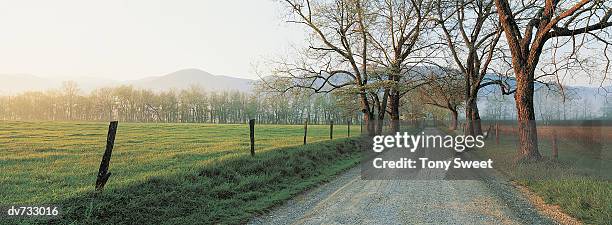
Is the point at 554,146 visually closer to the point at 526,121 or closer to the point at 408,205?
the point at 526,121

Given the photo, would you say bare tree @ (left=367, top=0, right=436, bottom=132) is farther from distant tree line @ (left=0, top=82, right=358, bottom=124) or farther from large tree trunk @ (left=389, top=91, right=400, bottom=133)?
distant tree line @ (left=0, top=82, right=358, bottom=124)

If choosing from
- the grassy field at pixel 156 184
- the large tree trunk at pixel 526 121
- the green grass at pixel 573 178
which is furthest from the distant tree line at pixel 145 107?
the grassy field at pixel 156 184

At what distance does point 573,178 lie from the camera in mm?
10992

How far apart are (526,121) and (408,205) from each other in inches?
367

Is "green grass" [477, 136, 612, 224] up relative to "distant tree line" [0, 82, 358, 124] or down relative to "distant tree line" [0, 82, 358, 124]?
down

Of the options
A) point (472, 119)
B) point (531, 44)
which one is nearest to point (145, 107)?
point (472, 119)

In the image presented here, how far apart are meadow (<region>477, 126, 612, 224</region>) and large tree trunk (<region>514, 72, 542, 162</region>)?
55cm

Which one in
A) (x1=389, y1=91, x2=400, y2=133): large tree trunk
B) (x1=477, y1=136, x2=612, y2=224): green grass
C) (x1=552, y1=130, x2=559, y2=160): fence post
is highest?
(x1=389, y1=91, x2=400, y2=133): large tree trunk

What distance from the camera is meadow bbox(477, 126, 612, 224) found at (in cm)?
790

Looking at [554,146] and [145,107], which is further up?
[145,107]

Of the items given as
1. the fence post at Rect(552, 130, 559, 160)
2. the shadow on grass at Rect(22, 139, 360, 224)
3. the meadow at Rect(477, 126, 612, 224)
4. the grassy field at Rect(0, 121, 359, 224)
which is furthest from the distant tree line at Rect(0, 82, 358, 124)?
the shadow on grass at Rect(22, 139, 360, 224)

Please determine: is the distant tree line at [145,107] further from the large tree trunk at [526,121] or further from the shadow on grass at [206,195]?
the shadow on grass at [206,195]

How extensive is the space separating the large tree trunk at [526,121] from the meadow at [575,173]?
0.55m

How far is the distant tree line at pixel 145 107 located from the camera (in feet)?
289
